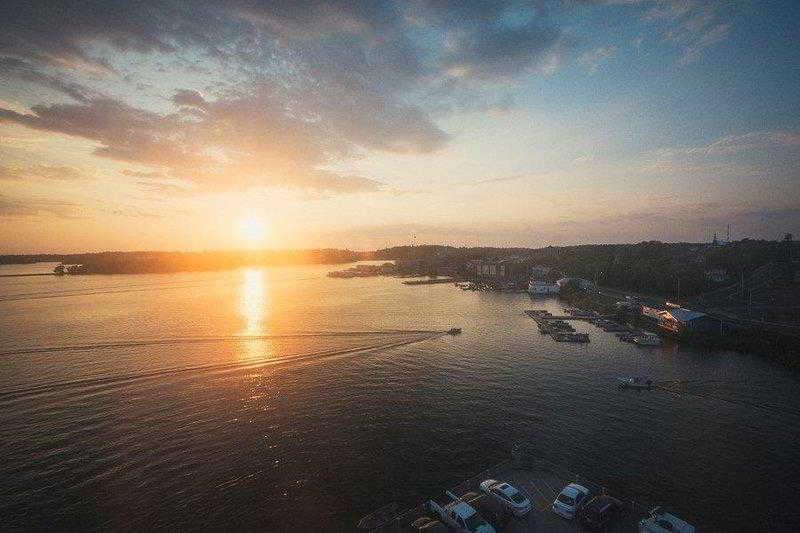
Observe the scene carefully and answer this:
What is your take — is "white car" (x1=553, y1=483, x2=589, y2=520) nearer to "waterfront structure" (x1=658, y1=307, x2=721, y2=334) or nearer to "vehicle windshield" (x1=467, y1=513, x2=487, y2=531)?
"vehicle windshield" (x1=467, y1=513, x2=487, y2=531)

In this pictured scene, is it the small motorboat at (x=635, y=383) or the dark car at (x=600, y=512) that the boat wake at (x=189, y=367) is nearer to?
the small motorboat at (x=635, y=383)

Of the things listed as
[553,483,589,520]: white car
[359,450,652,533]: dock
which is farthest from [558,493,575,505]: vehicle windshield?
[359,450,652,533]: dock

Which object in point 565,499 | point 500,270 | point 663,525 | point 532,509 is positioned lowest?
point 532,509

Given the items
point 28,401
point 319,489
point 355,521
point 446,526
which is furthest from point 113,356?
point 446,526

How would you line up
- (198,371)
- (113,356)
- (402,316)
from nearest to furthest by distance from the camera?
1. (198,371)
2. (113,356)
3. (402,316)

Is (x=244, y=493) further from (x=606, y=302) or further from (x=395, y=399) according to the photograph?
(x=606, y=302)

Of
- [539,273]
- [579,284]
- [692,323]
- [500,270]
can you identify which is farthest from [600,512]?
[500,270]

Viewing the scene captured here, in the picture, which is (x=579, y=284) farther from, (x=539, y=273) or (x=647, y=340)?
(x=647, y=340)
